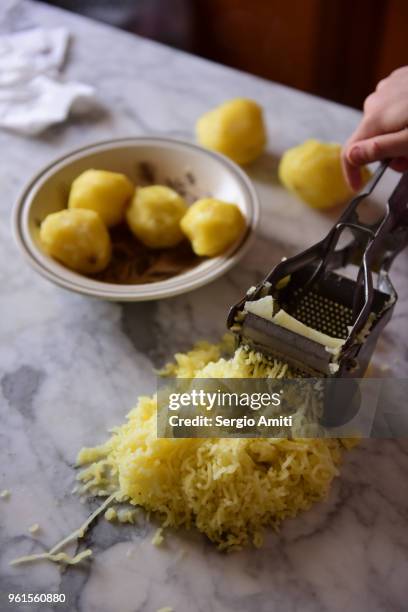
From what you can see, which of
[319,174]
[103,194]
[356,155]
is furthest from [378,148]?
[103,194]

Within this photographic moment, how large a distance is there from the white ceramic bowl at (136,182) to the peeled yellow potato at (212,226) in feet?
0.06

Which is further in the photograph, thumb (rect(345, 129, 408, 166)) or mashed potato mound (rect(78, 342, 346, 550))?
thumb (rect(345, 129, 408, 166))

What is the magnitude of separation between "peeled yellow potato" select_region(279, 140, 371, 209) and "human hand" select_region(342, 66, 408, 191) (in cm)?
5

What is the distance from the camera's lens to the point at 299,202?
1.10 metres

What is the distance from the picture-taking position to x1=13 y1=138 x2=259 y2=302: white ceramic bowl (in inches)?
33.9

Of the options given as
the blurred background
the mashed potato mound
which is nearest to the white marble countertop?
the mashed potato mound

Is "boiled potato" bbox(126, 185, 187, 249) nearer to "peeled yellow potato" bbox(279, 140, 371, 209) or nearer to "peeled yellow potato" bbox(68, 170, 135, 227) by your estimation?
"peeled yellow potato" bbox(68, 170, 135, 227)

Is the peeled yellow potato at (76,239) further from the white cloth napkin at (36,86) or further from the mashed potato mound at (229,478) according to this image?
the white cloth napkin at (36,86)

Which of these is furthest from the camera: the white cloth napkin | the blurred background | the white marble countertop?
the blurred background

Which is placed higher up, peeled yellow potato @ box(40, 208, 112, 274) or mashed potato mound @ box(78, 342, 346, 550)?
peeled yellow potato @ box(40, 208, 112, 274)

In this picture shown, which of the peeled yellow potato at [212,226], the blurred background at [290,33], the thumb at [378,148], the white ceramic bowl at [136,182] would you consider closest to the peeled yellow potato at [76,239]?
the white ceramic bowl at [136,182]

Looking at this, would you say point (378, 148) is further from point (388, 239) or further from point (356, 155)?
point (388, 239)

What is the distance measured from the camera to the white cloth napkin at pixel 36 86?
124 centimetres

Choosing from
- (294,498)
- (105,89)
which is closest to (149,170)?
(105,89)
